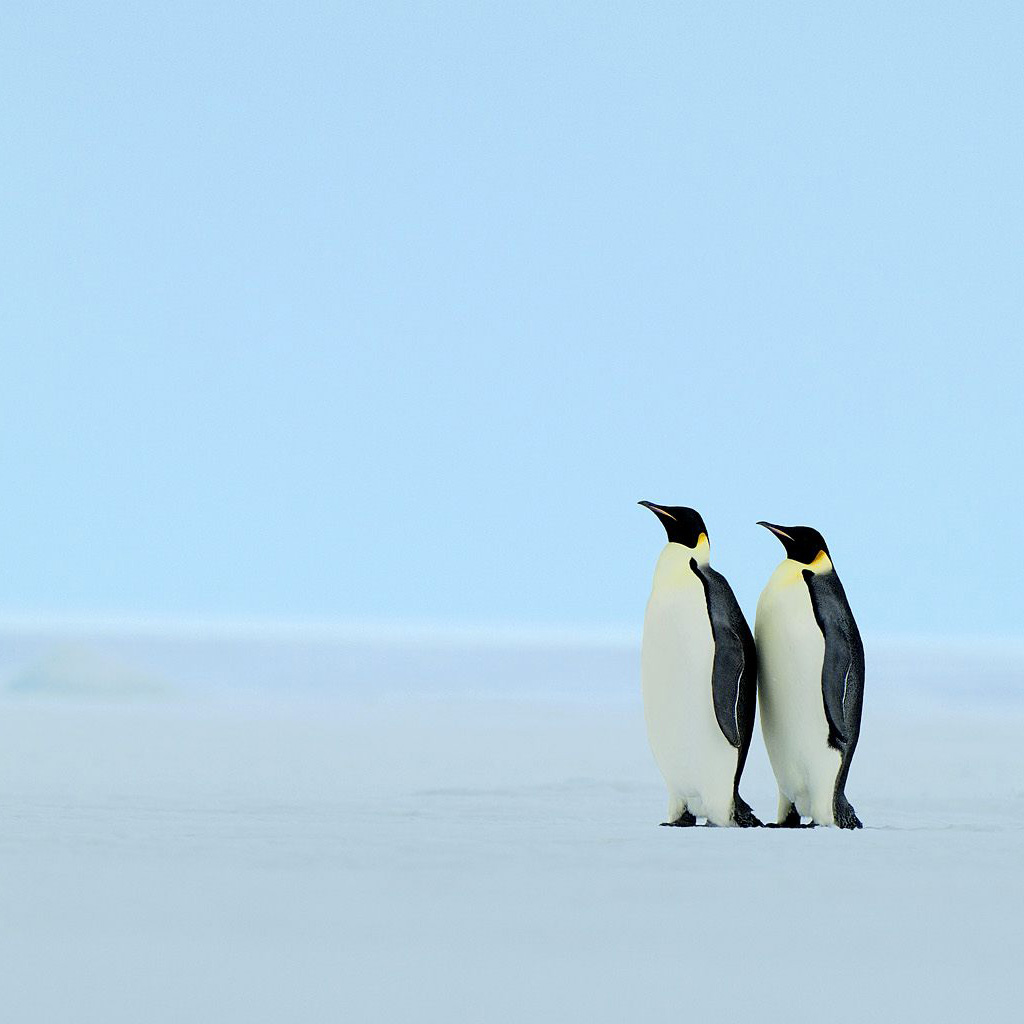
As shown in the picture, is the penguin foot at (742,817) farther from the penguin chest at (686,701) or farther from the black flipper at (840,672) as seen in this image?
the black flipper at (840,672)

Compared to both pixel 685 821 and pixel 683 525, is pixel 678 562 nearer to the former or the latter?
pixel 683 525

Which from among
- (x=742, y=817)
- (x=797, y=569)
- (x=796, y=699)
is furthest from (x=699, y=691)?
(x=797, y=569)

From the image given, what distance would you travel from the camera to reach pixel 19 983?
319 cm

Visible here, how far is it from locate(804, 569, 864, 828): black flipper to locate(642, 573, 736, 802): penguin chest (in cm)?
41

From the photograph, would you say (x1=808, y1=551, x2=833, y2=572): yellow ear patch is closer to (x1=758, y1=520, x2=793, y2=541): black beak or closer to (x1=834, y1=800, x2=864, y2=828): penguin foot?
(x1=758, y1=520, x2=793, y2=541): black beak

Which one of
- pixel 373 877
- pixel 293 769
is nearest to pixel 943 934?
pixel 373 877

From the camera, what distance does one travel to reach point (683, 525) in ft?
19.2

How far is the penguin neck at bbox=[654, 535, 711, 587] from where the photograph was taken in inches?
227

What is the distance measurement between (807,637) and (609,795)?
63.3 inches

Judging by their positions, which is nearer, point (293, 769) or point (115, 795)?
point (115, 795)

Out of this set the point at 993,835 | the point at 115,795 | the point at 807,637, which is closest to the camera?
the point at 993,835

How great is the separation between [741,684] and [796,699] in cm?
23

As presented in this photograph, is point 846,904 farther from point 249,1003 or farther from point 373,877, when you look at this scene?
point 249,1003

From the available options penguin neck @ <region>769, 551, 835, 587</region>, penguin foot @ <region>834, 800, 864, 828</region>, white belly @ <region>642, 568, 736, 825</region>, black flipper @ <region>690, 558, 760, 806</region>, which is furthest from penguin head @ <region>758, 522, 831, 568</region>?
penguin foot @ <region>834, 800, 864, 828</region>
